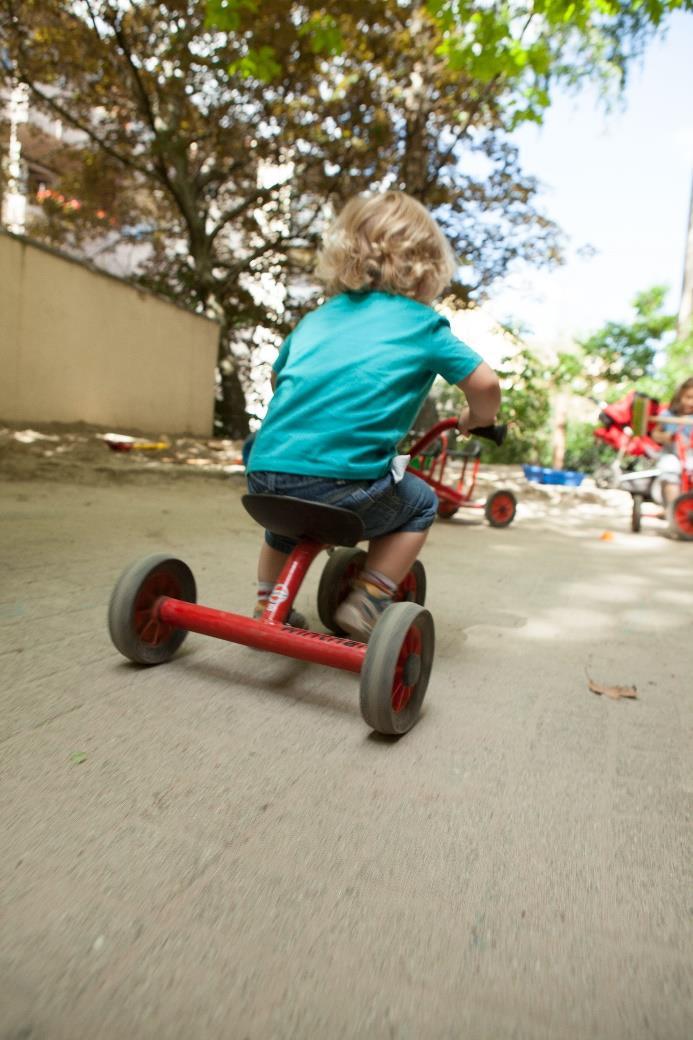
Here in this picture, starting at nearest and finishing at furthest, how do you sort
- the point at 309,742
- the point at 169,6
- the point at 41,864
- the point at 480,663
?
the point at 41,864
the point at 309,742
the point at 480,663
the point at 169,6

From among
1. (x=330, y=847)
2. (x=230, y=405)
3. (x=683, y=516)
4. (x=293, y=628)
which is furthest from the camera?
(x=230, y=405)

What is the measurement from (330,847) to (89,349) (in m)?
8.26

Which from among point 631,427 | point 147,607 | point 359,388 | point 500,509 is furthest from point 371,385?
point 631,427

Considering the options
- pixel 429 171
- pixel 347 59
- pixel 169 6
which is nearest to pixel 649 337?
pixel 429 171

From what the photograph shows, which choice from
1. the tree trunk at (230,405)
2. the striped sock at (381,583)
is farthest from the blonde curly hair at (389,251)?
the tree trunk at (230,405)

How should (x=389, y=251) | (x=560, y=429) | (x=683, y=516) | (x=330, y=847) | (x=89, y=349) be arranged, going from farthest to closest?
(x=560, y=429), (x=89, y=349), (x=683, y=516), (x=389, y=251), (x=330, y=847)

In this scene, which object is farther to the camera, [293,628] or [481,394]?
[481,394]

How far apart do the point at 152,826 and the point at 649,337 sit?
14.8 m

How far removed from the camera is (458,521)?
20.7 feet

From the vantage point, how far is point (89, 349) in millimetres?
8531

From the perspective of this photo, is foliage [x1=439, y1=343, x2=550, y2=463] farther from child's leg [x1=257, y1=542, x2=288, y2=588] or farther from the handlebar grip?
child's leg [x1=257, y1=542, x2=288, y2=588]

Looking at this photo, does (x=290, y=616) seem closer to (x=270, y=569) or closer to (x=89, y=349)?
(x=270, y=569)

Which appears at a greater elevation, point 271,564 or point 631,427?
point 631,427

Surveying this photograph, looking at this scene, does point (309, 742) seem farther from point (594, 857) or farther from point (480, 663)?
point (480, 663)
